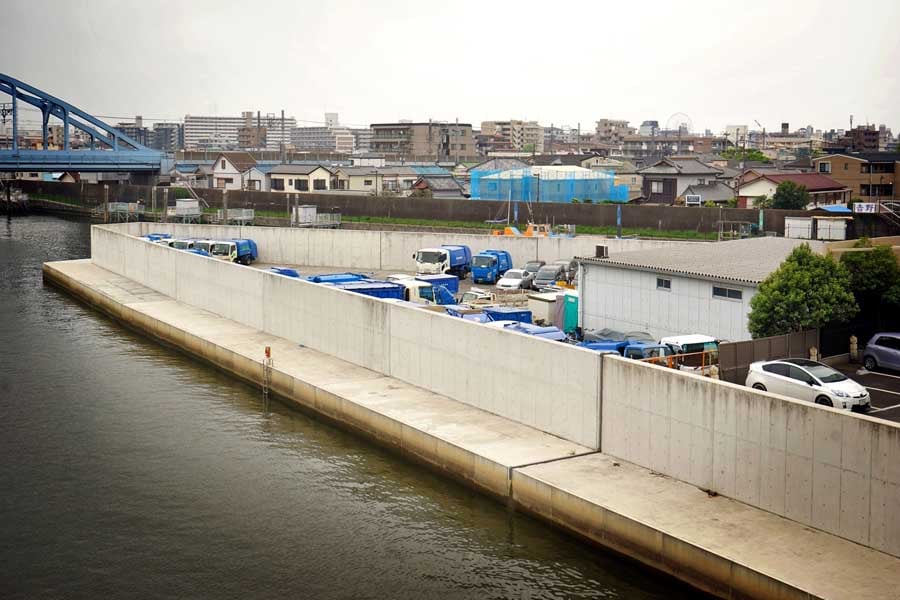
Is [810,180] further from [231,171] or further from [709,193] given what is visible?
[231,171]

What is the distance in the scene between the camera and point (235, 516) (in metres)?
15.7

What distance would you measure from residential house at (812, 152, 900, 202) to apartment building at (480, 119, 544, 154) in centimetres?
10966

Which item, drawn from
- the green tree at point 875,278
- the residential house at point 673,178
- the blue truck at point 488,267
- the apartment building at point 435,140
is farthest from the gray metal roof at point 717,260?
the apartment building at point 435,140

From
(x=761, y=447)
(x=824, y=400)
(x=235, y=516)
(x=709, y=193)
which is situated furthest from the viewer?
(x=709, y=193)

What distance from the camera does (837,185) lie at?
183ft

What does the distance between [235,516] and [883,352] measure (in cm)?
1187

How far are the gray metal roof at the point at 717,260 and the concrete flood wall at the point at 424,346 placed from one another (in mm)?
5663

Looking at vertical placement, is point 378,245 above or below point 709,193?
below

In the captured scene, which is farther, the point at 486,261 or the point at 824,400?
the point at 486,261

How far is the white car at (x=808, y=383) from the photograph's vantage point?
51.6 ft

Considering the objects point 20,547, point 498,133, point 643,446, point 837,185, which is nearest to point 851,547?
point 643,446

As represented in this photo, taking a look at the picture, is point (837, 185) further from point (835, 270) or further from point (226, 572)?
point (226, 572)

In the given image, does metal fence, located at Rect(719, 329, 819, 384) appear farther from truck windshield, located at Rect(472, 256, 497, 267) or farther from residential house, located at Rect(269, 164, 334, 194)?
residential house, located at Rect(269, 164, 334, 194)

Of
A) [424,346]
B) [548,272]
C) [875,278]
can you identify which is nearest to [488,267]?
[548,272]
